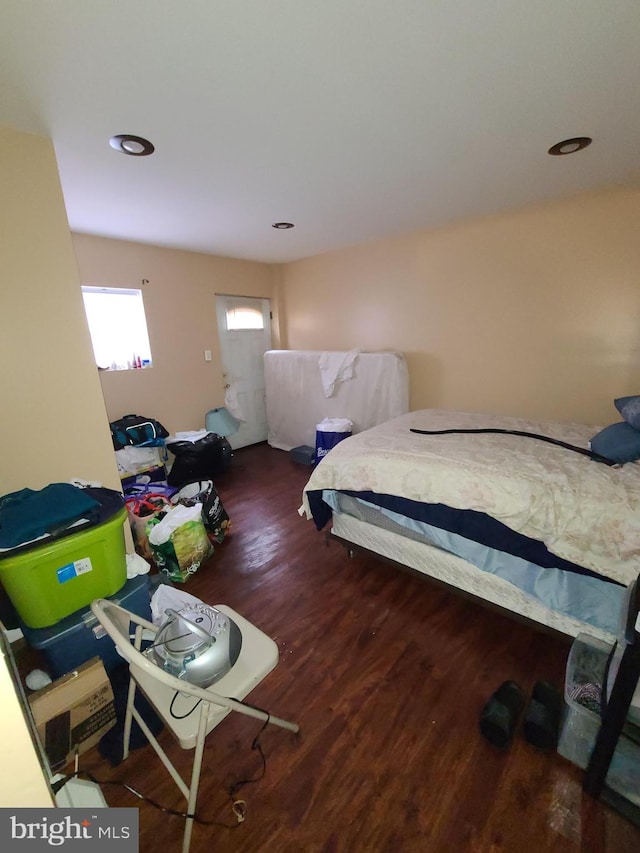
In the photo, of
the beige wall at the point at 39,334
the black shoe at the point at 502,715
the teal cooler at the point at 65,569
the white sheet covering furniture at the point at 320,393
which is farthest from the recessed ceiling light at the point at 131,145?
the black shoe at the point at 502,715

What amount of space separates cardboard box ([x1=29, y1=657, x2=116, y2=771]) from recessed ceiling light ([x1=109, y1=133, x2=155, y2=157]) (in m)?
2.23

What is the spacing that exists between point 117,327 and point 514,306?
146 inches

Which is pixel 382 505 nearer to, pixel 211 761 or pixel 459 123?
pixel 211 761

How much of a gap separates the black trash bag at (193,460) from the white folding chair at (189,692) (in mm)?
2364

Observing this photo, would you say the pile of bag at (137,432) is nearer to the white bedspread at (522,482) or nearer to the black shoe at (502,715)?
the white bedspread at (522,482)

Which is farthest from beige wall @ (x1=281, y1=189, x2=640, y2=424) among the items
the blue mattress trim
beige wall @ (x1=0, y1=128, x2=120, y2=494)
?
beige wall @ (x1=0, y1=128, x2=120, y2=494)

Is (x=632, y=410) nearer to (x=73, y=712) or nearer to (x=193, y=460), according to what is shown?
(x=73, y=712)

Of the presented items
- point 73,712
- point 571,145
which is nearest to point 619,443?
point 571,145

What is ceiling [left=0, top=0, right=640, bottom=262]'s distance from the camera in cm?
99

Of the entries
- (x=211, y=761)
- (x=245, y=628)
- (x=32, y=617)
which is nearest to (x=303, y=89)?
(x=245, y=628)

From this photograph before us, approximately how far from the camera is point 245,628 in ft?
3.96

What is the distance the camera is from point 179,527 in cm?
216

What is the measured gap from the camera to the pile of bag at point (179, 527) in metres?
2.15

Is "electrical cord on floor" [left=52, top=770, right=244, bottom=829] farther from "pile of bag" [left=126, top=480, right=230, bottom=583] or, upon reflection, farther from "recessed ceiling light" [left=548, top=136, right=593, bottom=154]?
"recessed ceiling light" [left=548, top=136, right=593, bottom=154]
